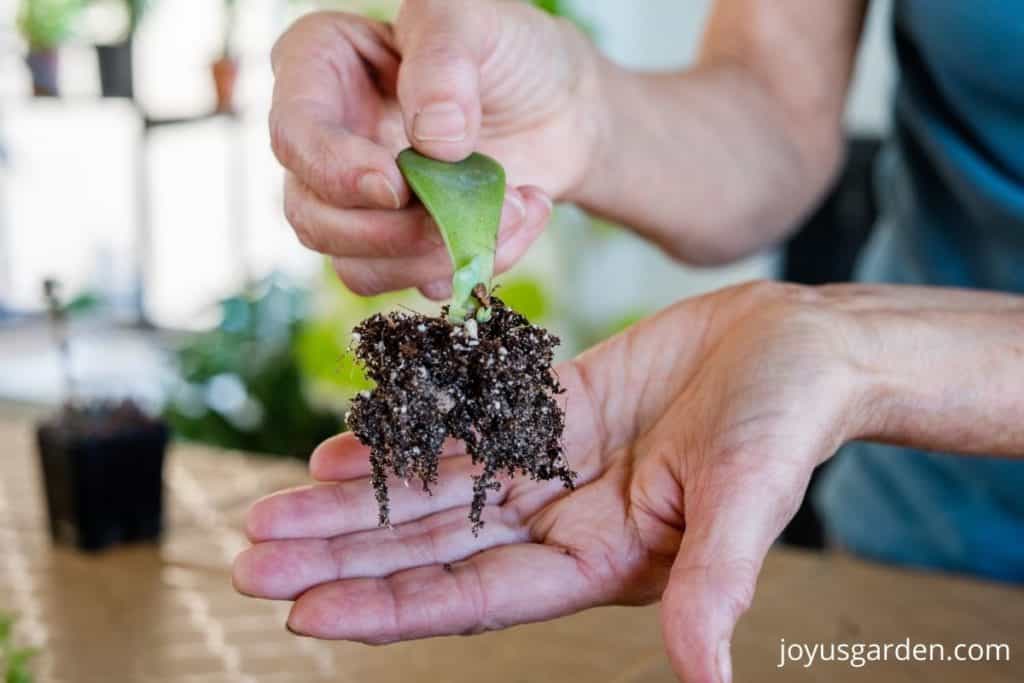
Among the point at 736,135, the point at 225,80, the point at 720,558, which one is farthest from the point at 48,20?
the point at 720,558

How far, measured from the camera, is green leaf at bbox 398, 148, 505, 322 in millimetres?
960

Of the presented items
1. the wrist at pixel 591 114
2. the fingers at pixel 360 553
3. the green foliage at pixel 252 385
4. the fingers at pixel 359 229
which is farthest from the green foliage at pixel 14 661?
the green foliage at pixel 252 385

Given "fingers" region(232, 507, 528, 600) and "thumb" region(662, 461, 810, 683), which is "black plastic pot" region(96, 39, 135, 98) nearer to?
"fingers" region(232, 507, 528, 600)

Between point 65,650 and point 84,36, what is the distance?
3.96 meters

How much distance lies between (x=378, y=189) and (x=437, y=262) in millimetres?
171

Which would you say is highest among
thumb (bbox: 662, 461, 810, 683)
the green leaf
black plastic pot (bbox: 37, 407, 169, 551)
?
the green leaf

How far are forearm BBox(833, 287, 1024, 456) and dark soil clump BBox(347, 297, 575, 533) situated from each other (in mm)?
281

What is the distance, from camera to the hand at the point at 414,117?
Result: 39.1 inches

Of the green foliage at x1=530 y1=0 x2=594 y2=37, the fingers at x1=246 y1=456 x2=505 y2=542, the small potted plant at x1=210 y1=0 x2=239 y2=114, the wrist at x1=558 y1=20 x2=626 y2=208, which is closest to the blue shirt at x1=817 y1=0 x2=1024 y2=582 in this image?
the wrist at x1=558 y1=20 x2=626 y2=208

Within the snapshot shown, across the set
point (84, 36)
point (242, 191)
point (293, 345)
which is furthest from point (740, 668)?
point (84, 36)

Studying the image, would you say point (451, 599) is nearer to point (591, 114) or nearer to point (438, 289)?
point (438, 289)

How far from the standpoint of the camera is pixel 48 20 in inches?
187

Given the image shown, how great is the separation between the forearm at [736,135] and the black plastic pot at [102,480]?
66 cm

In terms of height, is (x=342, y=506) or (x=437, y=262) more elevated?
(x=437, y=262)
